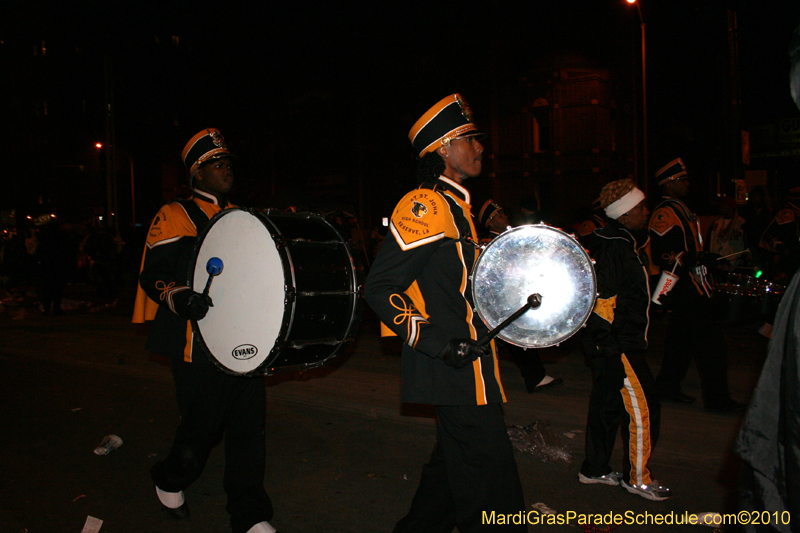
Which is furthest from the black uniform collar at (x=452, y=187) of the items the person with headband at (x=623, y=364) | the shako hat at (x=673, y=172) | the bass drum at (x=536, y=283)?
the shako hat at (x=673, y=172)

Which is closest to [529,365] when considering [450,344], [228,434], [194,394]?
[228,434]

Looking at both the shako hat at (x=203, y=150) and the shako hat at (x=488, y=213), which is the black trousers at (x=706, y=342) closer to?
the shako hat at (x=488, y=213)

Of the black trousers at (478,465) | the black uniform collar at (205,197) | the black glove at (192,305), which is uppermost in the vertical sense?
the black uniform collar at (205,197)

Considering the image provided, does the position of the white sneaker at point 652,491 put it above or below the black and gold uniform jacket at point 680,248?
below

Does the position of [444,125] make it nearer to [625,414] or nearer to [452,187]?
[452,187]

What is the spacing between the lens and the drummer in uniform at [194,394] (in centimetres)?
340

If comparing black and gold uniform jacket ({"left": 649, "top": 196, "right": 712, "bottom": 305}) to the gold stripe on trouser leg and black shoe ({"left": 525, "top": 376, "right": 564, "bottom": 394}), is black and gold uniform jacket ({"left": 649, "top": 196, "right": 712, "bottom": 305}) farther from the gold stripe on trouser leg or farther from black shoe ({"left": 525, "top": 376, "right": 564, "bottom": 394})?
the gold stripe on trouser leg

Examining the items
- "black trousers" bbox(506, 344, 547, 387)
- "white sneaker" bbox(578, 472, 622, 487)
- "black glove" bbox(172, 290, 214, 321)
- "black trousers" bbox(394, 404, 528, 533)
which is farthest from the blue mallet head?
"black trousers" bbox(506, 344, 547, 387)

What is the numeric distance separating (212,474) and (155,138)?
26575 millimetres

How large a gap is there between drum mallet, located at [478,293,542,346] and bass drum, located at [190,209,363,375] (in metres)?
1.06

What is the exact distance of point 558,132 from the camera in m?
31.8

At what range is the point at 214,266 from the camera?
3230 millimetres

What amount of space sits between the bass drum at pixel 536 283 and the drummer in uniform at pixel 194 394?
1.50 meters

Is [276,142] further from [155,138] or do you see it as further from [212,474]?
[212,474]
